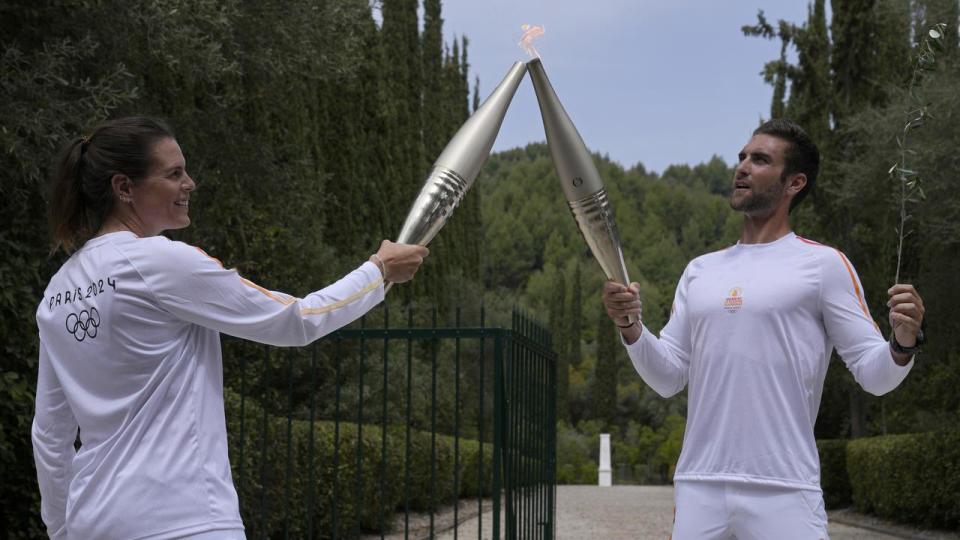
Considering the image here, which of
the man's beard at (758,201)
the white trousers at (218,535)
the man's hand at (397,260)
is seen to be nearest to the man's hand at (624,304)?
the man's beard at (758,201)

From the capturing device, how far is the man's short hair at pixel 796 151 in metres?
3.42

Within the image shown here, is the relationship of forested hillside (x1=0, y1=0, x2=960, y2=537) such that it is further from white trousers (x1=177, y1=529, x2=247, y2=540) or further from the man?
white trousers (x1=177, y1=529, x2=247, y2=540)

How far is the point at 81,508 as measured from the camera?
236 centimetres

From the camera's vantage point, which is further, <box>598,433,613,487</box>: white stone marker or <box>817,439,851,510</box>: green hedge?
<box>598,433,613,487</box>: white stone marker

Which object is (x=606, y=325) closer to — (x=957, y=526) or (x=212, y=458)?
(x=957, y=526)

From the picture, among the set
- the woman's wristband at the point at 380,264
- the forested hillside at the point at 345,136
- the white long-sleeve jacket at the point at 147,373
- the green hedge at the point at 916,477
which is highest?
the forested hillside at the point at 345,136

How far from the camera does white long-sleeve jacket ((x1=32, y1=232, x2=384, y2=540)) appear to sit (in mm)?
2297

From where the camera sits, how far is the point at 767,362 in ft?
10.2

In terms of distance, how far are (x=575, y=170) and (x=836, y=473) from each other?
58.6 feet

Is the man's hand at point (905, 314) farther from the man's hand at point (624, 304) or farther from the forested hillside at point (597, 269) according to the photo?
the forested hillside at point (597, 269)

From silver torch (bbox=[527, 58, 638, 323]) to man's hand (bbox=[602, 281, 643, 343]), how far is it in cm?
10

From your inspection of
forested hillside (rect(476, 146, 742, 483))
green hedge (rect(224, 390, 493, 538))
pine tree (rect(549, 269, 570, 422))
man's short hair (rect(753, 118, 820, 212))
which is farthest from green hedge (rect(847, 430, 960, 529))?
pine tree (rect(549, 269, 570, 422))

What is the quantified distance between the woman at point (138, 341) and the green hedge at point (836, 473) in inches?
726

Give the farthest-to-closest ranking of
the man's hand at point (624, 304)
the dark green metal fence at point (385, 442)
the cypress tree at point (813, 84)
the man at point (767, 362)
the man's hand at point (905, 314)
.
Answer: the cypress tree at point (813, 84), the dark green metal fence at point (385, 442), the man's hand at point (624, 304), the man at point (767, 362), the man's hand at point (905, 314)
